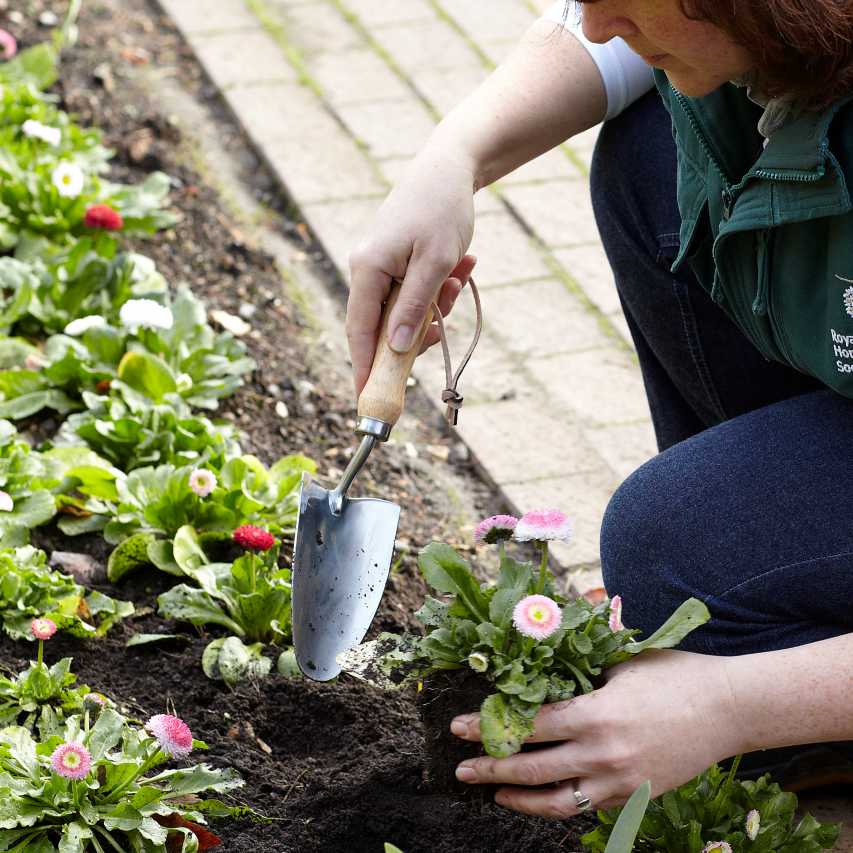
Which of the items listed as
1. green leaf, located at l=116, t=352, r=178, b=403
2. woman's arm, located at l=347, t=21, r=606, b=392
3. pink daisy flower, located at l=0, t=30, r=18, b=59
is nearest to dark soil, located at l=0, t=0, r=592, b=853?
green leaf, located at l=116, t=352, r=178, b=403

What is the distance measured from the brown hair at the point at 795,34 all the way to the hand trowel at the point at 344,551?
58 centimetres

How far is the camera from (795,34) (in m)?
1.51

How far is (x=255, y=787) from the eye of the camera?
2031 mm

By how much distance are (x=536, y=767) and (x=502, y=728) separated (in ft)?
0.20

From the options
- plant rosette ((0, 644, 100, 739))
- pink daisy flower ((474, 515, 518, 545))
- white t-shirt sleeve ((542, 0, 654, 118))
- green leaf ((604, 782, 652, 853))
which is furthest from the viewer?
white t-shirt sleeve ((542, 0, 654, 118))

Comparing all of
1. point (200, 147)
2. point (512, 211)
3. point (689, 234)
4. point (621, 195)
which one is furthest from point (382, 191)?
point (689, 234)

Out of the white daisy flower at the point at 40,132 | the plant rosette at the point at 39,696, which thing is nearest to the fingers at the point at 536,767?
the plant rosette at the point at 39,696

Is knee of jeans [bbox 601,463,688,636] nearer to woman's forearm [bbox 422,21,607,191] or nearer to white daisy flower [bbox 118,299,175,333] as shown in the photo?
woman's forearm [bbox 422,21,607,191]

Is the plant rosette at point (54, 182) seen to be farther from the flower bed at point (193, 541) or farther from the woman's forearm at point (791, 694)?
the woman's forearm at point (791, 694)

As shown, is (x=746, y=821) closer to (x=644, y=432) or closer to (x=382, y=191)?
(x=644, y=432)

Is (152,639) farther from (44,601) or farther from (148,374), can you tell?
(148,374)

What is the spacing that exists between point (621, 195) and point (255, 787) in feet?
3.68

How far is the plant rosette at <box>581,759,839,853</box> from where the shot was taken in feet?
5.86

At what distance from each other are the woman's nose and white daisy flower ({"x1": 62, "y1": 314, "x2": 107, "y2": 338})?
1.57 meters
